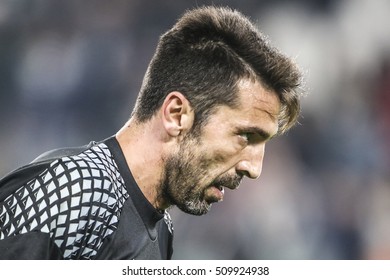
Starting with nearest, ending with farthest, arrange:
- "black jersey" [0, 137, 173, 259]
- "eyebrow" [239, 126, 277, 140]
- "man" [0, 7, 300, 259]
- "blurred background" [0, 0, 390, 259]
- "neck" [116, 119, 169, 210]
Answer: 1. "black jersey" [0, 137, 173, 259]
2. "man" [0, 7, 300, 259]
3. "neck" [116, 119, 169, 210]
4. "eyebrow" [239, 126, 277, 140]
5. "blurred background" [0, 0, 390, 259]

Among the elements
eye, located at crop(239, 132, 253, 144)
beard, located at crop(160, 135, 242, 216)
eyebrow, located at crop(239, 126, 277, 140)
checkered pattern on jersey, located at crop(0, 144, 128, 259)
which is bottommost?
checkered pattern on jersey, located at crop(0, 144, 128, 259)

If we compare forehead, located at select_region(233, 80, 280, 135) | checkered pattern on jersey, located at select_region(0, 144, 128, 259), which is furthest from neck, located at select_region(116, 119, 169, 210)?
forehead, located at select_region(233, 80, 280, 135)

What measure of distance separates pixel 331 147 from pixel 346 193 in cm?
40

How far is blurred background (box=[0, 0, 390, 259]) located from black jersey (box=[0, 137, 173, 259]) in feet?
8.35

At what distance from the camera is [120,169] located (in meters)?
2.50

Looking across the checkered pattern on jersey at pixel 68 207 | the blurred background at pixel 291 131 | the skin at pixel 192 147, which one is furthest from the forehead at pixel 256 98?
the blurred background at pixel 291 131

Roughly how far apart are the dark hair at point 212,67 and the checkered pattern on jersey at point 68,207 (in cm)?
50

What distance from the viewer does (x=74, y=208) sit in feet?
7.02

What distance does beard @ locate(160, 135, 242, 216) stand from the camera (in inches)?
104

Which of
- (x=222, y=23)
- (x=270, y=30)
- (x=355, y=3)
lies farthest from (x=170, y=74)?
(x=355, y=3)

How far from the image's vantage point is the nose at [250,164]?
2.71 metres

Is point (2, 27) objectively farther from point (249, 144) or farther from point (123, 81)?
point (249, 144)

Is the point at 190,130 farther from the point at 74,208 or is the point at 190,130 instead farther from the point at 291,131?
the point at 291,131

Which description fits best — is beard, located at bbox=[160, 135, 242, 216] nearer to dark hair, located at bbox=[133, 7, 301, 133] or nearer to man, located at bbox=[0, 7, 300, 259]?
man, located at bbox=[0, 7, 300, 259]
